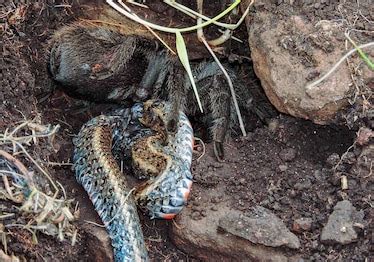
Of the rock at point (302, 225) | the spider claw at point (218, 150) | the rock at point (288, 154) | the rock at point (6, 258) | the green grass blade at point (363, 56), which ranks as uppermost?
the green grass blade at point (363, 56)

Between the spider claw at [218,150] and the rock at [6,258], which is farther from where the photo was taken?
the spider claw at [218,150]

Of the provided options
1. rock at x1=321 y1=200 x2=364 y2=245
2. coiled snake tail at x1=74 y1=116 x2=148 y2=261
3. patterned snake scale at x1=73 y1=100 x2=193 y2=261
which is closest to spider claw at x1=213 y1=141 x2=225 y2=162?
patterned snake scale at x1=73 y1=100 x2=193 y2=261

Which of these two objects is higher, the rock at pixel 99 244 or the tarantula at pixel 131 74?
the tarantula at pixel 131 74

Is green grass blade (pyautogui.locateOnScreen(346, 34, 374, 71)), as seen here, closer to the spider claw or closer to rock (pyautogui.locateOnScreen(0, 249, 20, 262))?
the spider claw

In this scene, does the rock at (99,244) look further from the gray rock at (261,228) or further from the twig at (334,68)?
the twig at (334,68)

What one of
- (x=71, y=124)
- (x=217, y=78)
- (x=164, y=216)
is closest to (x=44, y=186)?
(x=164, y=216)

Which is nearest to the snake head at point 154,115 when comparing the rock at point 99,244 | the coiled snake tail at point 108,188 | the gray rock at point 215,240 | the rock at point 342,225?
the coiled snake tail at point 108,188

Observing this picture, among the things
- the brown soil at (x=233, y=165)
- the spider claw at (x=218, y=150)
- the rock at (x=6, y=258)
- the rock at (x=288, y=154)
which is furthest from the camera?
the spider claw at (x=218, y=150)
